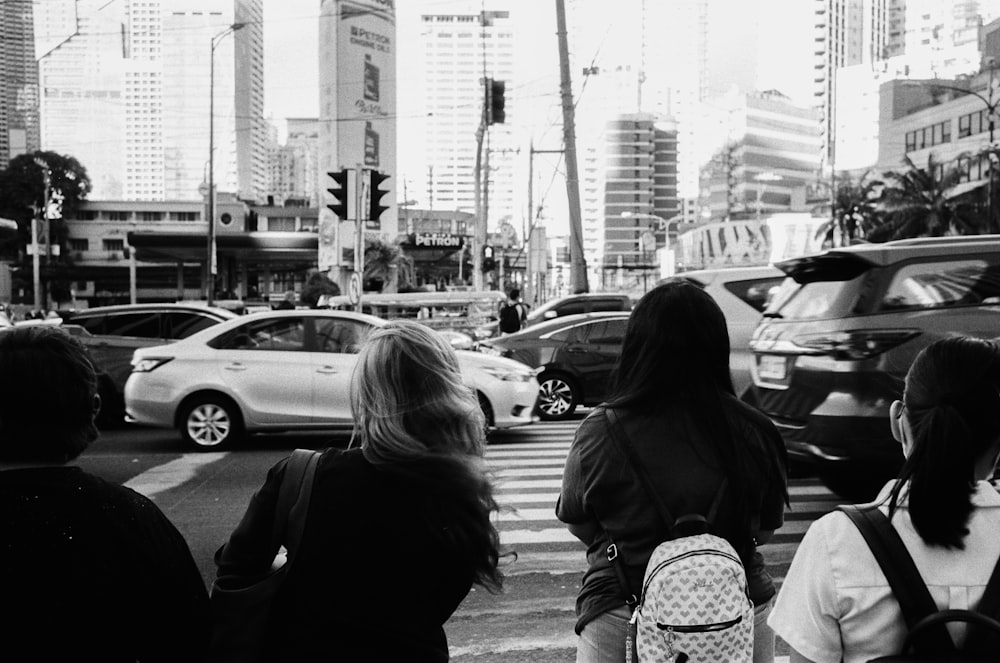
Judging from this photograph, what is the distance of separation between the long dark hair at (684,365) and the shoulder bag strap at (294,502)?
0.84m

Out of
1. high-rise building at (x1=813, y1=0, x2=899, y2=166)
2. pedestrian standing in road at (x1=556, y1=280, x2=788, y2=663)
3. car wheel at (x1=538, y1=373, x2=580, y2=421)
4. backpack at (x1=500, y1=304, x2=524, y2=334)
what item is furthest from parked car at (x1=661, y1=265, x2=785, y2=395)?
high-rise building at (x1=813, y1=0, x2=899, y2=166)

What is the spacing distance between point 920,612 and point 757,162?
157 m

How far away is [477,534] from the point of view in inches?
99.3

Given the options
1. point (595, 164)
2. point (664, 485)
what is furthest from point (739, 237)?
point (664, 485)

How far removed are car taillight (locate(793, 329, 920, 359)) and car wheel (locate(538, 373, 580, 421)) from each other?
25.7ft

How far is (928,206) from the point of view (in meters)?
62.7

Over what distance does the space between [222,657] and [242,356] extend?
9482 mm

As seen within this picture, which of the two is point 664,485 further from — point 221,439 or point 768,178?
point 768,178

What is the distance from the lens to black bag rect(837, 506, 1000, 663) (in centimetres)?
179

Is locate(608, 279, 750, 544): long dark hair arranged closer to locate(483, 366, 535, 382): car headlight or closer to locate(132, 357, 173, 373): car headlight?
locate(483, 366, 535, 382): car headlight

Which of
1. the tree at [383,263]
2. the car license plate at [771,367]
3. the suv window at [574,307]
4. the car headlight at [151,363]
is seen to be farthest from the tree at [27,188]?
the car license plate at [771,367]

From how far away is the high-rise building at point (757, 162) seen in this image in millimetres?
147875

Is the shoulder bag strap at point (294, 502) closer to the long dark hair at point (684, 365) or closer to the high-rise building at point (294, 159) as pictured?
the long dark hair at point (684, 365)

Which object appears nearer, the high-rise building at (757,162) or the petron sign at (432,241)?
the petron sign at (432,241)
